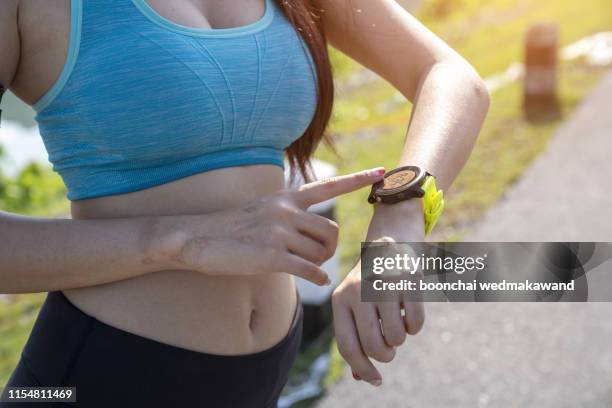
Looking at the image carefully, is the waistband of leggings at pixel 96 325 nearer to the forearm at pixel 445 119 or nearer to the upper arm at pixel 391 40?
the forearm at pixel 445 119

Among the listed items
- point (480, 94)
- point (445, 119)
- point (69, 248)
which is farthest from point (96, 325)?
point (480, 94)

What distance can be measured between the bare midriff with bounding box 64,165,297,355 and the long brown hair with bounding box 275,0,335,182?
267mm

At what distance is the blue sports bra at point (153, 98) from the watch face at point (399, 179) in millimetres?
340

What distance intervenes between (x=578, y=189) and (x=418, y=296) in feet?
18.8

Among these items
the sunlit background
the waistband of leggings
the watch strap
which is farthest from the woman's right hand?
the sunlit background

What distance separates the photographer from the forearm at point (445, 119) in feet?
4.89

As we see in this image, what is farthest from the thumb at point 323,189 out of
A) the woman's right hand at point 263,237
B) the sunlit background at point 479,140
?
the sunlit background at point 479,140

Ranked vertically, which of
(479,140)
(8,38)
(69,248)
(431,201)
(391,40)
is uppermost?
(8,38)

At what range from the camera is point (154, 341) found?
1517mm

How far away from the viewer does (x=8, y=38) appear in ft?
4.38

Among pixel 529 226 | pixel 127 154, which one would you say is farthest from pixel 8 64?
pixel 529 226

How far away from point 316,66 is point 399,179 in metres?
0.45

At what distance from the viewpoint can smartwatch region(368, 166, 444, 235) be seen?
137 centimetres

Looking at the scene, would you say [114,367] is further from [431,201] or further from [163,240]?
[431,201]
